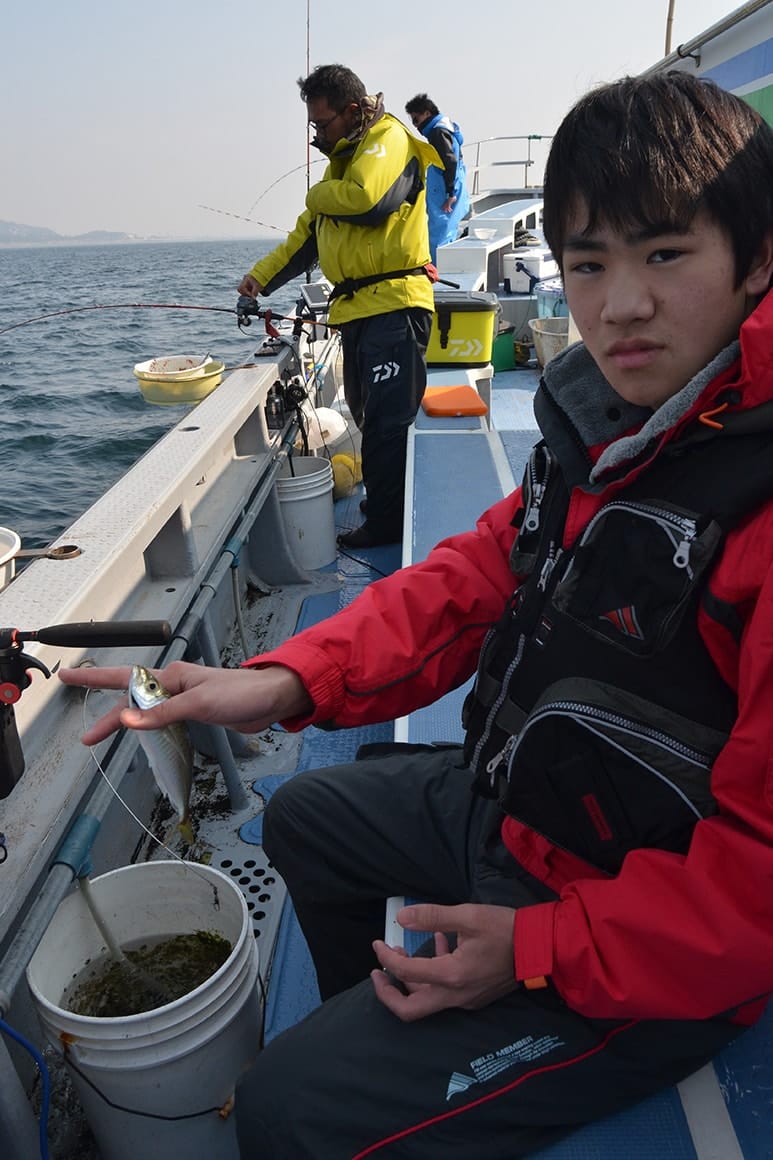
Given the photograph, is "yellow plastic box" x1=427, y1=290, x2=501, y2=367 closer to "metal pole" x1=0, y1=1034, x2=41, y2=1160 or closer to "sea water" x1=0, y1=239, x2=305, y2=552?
"sea water" x1=0, y1=239, x2=305, y2=552

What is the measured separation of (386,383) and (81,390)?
31.6 feet

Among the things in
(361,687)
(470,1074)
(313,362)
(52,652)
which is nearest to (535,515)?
(361,687)

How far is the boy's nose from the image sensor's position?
42.0 inches

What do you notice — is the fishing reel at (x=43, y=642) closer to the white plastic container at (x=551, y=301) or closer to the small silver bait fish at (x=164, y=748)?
the small silver bait fish at (x=164, y=748)

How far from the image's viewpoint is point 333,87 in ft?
12.1

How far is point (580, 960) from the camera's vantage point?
40.6 inches

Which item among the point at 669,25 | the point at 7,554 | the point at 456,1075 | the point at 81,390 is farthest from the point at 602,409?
the point at 669,25

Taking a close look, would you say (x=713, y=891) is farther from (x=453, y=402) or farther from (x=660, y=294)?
(x=453, y=402)

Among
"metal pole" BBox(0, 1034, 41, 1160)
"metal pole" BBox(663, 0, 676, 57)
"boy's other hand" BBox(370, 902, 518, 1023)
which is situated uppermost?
"metal pole" BBox(663, 0, 676, 57)

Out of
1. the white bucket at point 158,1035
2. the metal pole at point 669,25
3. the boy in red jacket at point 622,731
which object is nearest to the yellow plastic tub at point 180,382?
the white bucket at point 158,1035

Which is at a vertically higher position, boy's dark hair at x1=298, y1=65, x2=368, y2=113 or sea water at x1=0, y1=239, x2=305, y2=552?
boy's dark hair at x1=298, y1=65, x2=368, y2=113

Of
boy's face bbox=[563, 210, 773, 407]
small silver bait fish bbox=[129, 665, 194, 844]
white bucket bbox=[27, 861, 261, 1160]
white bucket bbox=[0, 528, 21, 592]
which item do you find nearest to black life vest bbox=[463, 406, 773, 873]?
boy's face bbox=[563, 210, 773, 407]

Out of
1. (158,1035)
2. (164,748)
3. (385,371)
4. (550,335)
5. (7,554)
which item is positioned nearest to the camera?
(164,748)

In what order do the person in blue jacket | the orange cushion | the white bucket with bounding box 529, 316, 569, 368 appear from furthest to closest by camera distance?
the person in blue jacket < the white bucket with bounding box 529, 316, 569, 368 < the orange cushion
